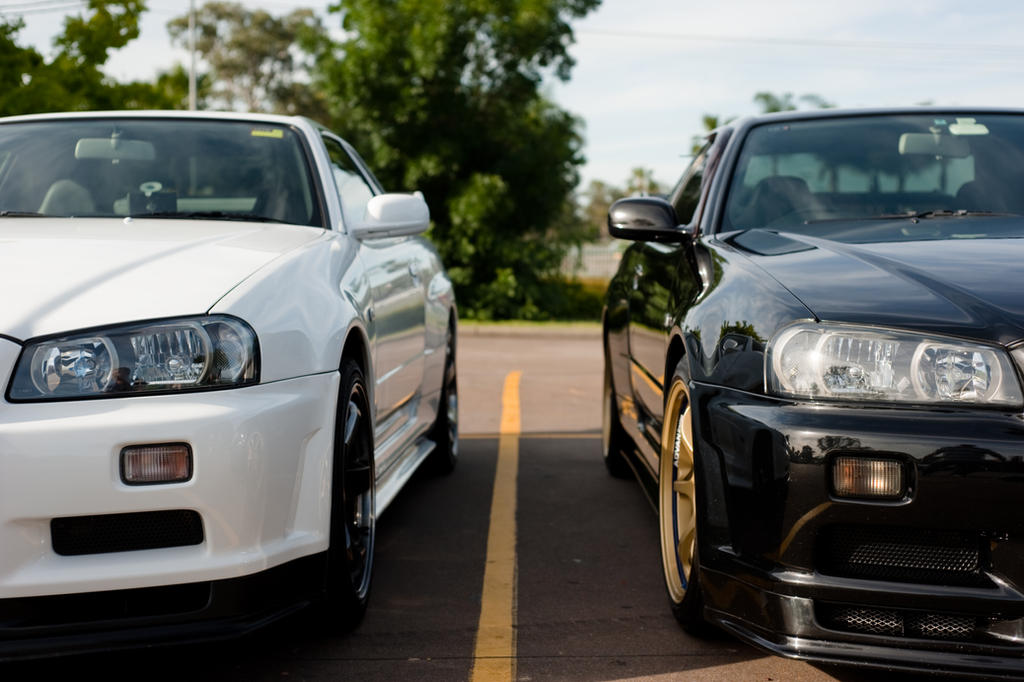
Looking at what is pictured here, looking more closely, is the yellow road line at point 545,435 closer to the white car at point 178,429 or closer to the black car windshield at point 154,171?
the black car windshield at point 154,171

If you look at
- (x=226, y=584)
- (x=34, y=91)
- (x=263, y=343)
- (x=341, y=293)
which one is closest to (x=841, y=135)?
(x=341, y=293)

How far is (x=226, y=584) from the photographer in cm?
264

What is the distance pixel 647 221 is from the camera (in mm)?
4062

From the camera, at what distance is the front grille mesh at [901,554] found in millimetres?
2475

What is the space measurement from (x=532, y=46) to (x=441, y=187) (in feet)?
9.96

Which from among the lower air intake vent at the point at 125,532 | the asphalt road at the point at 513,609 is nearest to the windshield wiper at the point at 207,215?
the asphalt road at the point at 513,609

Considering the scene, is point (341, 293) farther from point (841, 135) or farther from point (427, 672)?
point (841, 135)

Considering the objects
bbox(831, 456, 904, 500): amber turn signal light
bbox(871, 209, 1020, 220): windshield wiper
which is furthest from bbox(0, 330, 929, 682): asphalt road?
bbox(871, 209, 1020, 220): windshield wiper

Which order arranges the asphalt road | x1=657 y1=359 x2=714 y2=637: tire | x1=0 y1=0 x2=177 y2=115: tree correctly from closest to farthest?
the asphalt road → x1=657 y1=359 x2=714 y2=637: tire → x1=0 y1=0 x2=177 y2=115: tree

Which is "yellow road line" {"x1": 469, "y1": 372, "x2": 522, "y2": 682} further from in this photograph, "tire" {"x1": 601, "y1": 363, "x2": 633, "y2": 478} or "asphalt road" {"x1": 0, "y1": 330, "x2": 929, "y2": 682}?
"tire" {"x1": 601, "y1": 363, "x2": 633, "y2": 478}

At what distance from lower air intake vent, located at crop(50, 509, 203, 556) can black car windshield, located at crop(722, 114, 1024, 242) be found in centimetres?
222

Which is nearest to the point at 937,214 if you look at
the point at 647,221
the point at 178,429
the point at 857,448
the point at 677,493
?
the point at 647,221

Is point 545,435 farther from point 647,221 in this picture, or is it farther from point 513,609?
point 513,609

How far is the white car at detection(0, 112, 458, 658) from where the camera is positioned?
2.48 metres
